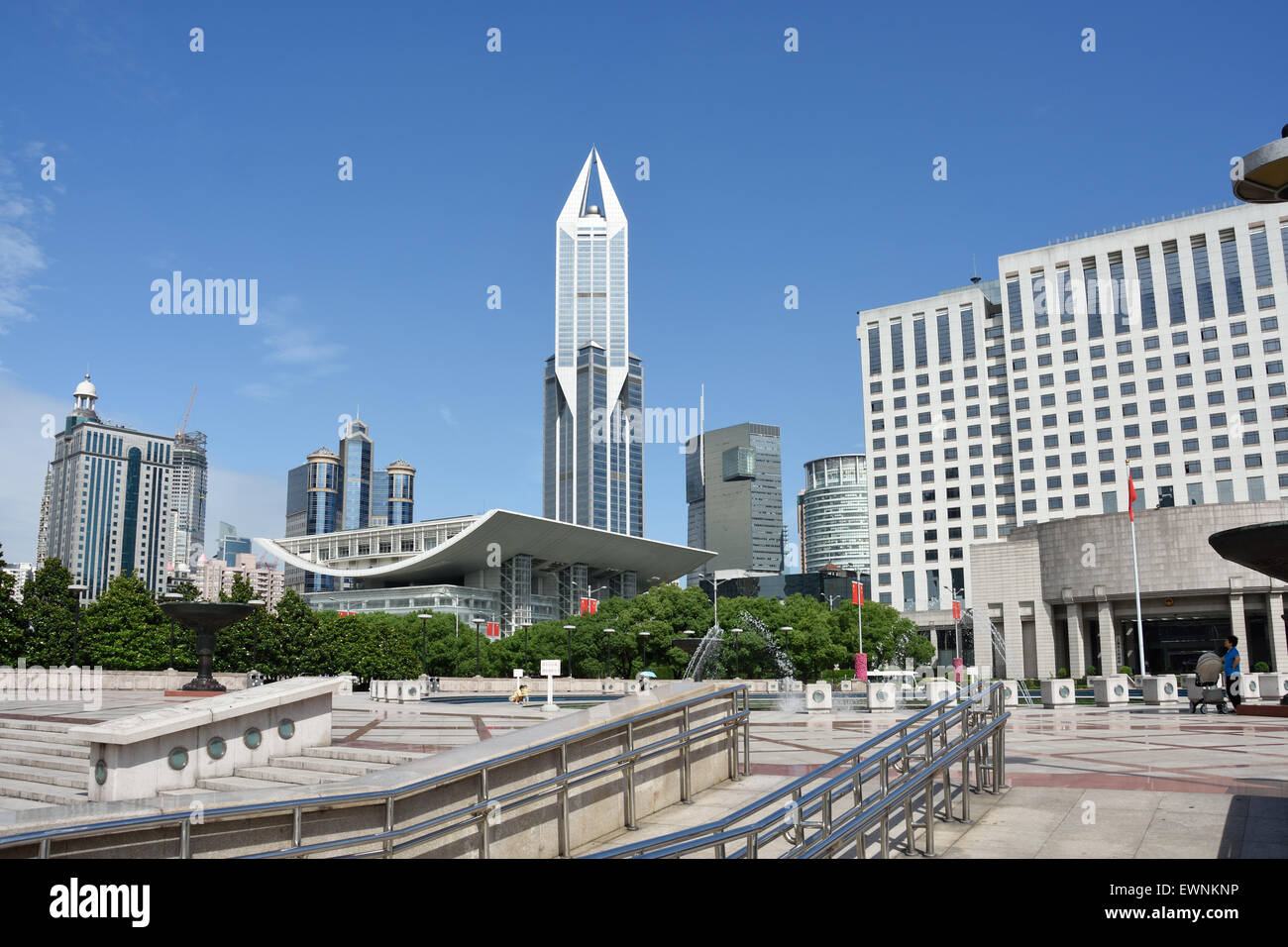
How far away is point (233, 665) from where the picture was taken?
171 ft

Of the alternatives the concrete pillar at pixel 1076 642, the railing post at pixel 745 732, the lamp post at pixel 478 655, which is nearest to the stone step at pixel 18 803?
the railing post at pixel 745 732

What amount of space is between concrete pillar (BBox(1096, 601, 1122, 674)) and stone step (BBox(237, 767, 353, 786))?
196ft

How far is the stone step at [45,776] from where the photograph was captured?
12023 millimetres

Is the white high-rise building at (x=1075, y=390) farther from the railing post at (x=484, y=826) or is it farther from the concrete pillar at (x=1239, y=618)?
the railing post at (x=484, y=826)

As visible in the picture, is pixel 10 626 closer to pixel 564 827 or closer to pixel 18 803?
pixel 18 803

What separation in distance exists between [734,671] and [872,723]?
40.0m

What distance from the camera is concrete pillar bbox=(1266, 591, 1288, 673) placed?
56.8 meters

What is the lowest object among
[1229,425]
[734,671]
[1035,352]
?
[734,671]

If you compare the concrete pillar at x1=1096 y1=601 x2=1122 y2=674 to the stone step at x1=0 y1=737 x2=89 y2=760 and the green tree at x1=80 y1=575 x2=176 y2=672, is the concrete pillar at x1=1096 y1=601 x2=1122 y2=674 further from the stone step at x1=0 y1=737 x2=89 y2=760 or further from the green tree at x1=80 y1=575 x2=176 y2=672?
the stone step at x1=0 y1=737 x2=89 y2=760

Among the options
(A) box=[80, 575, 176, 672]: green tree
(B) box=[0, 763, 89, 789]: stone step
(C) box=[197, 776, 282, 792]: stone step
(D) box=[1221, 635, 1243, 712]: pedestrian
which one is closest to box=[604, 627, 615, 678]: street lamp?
(A) box=[80, 575, 176, 672]: green tree

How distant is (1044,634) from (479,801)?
210 ft

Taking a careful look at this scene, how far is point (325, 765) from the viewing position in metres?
12.3
